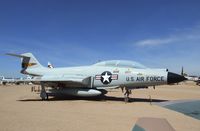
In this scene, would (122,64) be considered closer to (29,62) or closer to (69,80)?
(69,80)

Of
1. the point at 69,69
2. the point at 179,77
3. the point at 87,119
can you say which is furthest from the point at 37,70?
the point at 87,119

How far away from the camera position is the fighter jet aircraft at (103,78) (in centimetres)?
1420

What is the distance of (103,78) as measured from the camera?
626 inches

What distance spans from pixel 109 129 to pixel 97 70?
9.85 meters

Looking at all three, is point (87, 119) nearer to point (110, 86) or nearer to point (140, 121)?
point (140, 121)

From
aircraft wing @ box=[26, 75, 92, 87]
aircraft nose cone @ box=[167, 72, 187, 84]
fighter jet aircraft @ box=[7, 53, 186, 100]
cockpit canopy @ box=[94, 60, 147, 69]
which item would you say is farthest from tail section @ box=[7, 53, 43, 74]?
aircraft nose cone @ box=[167, 72, 187, 84]

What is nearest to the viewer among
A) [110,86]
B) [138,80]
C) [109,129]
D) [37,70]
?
[109,129]

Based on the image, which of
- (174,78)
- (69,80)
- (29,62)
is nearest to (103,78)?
(69,80)

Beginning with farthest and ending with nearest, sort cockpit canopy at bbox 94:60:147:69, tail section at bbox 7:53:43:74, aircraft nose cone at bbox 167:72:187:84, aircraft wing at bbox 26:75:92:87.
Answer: tail section at bbox 7:53:43:74
aircraft wing at bbox 26:75:92:87
cockpit canopy at bbox 94:60:147:69
aircraft nose cone at bbox 167:72:187:84

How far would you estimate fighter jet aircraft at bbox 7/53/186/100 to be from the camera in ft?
46.6

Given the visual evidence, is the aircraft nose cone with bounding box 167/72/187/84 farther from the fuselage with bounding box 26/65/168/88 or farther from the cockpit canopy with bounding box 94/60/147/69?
the cockpit canopy with bounding box 94/60/147/69

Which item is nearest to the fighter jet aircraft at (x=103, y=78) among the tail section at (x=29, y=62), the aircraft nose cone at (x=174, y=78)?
the aircraft nose cone at (x=174, y=78)

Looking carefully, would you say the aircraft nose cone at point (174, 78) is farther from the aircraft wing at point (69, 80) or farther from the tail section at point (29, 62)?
the tail section at point (29, 62)

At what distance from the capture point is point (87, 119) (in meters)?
8.19
